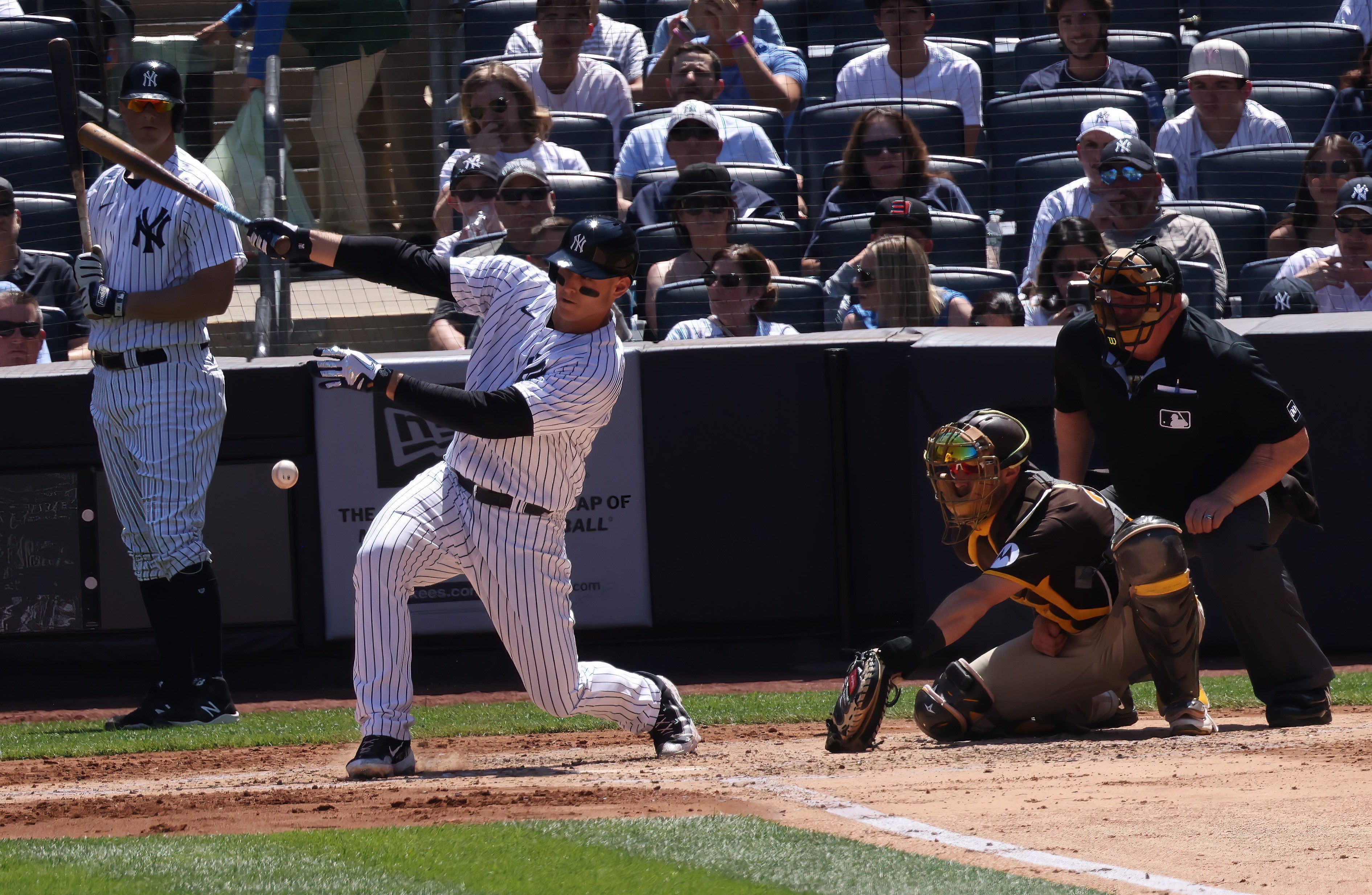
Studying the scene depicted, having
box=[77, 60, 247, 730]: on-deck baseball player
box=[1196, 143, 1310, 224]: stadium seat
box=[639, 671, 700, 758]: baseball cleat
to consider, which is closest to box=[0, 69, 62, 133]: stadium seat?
box=[77, 60, 247, 730]: on-deck baseball player

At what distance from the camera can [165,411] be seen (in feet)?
20.0

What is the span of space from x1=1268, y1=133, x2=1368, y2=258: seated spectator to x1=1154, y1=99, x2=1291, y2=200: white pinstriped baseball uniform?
650 millimetres

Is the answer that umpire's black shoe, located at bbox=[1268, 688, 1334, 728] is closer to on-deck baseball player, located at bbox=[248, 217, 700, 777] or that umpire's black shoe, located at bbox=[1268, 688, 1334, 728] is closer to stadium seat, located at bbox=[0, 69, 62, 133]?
on-deck baseball player, located at bbox=[248, 217, 700, 777]

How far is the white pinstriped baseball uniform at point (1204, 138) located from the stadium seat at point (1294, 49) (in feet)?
1.87

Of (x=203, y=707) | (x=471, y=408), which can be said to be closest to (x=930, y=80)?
(x=203, y=707)

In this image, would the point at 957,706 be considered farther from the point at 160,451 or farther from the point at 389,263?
the point at 160,451

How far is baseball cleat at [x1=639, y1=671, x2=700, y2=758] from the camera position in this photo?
5055 mm

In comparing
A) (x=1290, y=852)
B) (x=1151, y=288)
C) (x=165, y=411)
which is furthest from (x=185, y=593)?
(x=1290, y=852)

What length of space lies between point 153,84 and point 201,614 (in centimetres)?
200

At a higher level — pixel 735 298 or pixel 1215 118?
pixel 1215 118

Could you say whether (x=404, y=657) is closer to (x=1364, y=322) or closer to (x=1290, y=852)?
(x=1290, y=852)

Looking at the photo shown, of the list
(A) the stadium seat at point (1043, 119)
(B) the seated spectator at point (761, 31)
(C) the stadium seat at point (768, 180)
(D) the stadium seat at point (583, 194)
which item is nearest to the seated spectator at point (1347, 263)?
(A) the stadium seat at point (1043, 119)

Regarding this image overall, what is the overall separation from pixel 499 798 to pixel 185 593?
2343mm

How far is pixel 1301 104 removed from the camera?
353 inches
